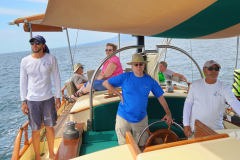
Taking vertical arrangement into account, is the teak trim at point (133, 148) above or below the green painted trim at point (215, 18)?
below

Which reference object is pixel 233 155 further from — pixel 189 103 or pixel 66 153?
pixel 66 153

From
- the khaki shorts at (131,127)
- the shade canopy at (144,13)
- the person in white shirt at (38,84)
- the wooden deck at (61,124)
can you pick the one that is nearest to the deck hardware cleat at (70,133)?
the person in white shirt at (38,84)

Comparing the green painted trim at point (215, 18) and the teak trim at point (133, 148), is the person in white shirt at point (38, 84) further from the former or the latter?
the green painted trim at point (215, 18)

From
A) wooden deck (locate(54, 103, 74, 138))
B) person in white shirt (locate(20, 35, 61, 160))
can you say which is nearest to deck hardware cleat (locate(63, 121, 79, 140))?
person in white shirt (locate(20, 35, 61, 160))

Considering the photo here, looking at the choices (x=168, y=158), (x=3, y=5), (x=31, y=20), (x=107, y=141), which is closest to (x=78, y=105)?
(x=107, y=141)

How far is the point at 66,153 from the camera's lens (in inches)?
83.3

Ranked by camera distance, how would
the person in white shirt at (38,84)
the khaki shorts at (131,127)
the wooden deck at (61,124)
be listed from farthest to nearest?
the wooden deck at (61,124) → the khaki shorts at (131,127) → the person in white shirt at (38,84)

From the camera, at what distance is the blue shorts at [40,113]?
7.28 ft

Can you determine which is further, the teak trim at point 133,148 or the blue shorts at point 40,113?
the blue shorts at point 40,113

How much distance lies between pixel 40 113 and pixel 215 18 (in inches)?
80.1

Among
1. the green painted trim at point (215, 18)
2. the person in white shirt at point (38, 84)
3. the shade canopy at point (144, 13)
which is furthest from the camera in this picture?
the person in white shirt at point (38, 84)

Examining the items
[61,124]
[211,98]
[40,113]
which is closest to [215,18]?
[211,98]

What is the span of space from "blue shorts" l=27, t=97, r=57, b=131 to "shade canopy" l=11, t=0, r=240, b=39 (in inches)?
34.9

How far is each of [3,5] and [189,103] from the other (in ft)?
252
